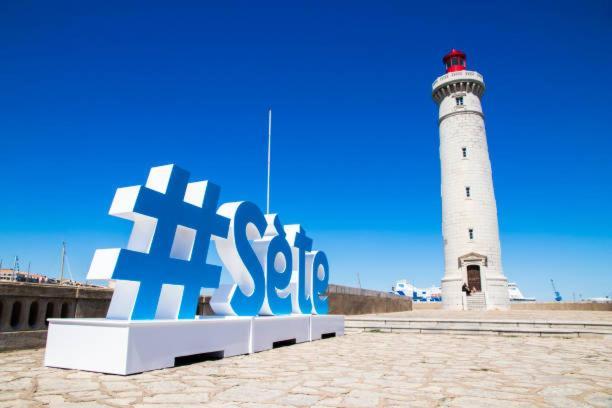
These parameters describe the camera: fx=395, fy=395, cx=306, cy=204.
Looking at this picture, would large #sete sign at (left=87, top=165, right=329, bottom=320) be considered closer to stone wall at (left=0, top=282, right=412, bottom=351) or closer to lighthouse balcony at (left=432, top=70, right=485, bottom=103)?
stone wall at (left=0, top=282, right=412, bottom=351)

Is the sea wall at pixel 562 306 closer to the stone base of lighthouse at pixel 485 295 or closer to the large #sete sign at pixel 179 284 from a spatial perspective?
the stone base of lighthouse at pixel 485 295

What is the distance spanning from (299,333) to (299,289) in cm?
120

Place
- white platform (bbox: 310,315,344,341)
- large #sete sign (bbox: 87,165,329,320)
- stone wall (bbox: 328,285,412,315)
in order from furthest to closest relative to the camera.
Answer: stone wall (bbox: 328,285,412,315) < white platform (bbox: 310,315,344,341) < large #sete sign (bbox: 87,165,329,320)

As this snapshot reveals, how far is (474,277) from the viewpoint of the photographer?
30.7 meters

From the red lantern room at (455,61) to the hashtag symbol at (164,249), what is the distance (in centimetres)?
3521

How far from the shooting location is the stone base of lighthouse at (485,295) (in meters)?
30.1

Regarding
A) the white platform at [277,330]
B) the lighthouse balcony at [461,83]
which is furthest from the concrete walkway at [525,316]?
the lighthouse balcony at [461,83]

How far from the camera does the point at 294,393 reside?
453cm

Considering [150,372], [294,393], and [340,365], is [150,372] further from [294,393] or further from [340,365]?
[340,365]

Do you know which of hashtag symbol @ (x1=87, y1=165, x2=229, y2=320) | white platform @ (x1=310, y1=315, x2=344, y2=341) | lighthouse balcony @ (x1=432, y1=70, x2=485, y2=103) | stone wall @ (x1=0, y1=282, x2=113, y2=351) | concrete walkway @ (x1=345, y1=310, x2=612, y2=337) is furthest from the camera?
lighthouse balcony @ (x1=432, y1=70, x2=485, y2=103)

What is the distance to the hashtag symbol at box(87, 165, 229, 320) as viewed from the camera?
18.9ft

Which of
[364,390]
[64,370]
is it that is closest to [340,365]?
[364,390]

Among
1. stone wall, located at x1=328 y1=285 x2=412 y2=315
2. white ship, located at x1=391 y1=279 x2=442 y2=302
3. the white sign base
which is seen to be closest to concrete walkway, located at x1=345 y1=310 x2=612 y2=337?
stone wall, located at x1=328 y1=285 x2=412 y2=315

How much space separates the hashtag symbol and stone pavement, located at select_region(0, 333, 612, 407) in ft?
3.62
